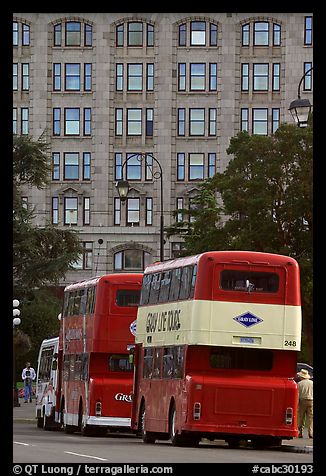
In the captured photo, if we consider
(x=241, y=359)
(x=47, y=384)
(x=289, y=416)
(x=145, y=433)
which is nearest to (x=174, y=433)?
(x=241, y=359)

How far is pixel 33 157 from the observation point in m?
65.4

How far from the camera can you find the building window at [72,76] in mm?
105312

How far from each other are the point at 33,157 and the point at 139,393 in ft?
98.2

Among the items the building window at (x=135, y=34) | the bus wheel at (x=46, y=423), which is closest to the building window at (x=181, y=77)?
the building window at (x=135, y=34)

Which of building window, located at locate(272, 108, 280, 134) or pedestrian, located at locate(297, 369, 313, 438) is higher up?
building window, located at locate(272, 108, 280, 134)

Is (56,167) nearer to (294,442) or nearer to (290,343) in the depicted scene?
(294,442)

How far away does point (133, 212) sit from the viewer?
105m

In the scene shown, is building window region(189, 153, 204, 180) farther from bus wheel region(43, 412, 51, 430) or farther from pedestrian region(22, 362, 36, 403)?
bus wheel region(43, 412, 51, 430)

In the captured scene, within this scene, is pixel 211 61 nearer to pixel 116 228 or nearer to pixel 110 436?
pixel 116 228

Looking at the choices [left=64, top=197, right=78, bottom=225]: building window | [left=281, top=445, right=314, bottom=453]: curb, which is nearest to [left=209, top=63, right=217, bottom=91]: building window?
[left=64, top=197, right=78, bottom=225]: building window

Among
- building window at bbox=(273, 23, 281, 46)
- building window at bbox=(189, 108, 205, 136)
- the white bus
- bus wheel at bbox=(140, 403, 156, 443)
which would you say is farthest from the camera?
building window at bbox=(189, 108, 205, 136)

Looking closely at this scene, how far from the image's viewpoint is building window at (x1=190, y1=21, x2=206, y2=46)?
10506cm

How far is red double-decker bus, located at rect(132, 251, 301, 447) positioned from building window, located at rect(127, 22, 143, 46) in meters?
74.1
